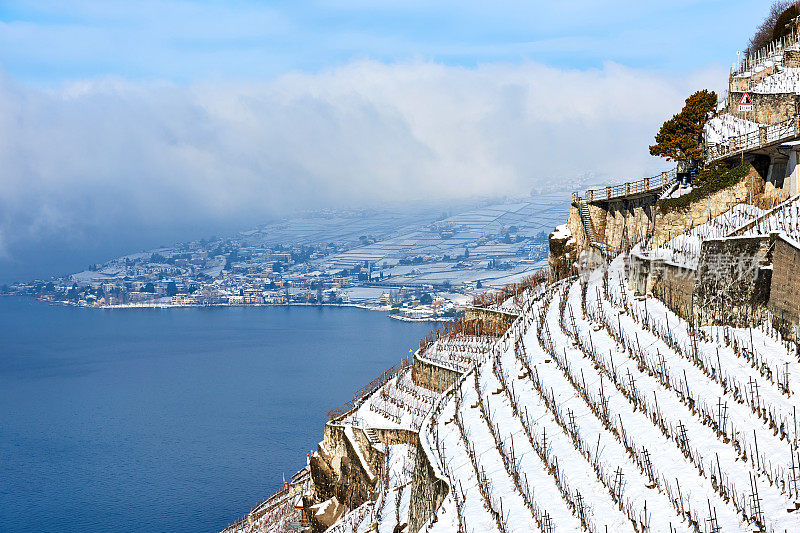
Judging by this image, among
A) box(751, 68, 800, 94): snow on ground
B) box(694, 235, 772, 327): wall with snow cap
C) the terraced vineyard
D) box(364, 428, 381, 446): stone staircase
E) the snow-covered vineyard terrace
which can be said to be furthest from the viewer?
box(751, 68, 800, 94): snow on ground

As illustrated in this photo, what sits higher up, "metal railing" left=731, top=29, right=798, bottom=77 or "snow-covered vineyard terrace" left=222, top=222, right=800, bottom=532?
"metal railing" left=731, top=29, right=798, bottom=77

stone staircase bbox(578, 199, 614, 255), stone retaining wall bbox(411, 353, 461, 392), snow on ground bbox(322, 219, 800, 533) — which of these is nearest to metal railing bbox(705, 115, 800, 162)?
snow on ground bbox(322, 219, 800, 533)

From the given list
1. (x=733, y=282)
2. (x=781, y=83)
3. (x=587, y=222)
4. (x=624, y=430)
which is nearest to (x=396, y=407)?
(x=587, y=222)

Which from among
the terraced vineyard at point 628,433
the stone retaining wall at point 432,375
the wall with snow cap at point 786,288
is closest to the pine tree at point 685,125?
the stone retaining wall at point 432,375

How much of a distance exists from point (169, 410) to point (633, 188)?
176 ft

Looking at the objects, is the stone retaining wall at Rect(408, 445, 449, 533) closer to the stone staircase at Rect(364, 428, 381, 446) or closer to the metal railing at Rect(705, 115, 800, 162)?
the stone staircase at Rect(364, 428, 381, 446)

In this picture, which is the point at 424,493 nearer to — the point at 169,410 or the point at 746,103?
the point at 746,103

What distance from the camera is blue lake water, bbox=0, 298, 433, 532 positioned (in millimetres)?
51000

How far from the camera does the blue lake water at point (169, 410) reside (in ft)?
167

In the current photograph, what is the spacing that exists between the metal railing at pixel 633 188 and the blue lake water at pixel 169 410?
25873 mm

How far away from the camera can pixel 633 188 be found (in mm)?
35688

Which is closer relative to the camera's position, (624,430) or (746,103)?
(624,430)

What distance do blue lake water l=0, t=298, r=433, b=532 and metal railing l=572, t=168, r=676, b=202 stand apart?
2587 centimetres

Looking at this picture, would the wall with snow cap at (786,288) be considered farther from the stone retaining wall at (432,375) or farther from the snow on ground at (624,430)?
the stone retaining wall at (432,375)
